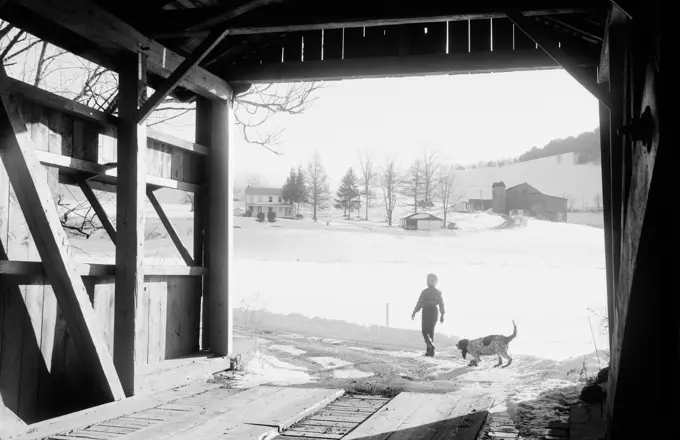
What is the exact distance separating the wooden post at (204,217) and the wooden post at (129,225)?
5.75 ft

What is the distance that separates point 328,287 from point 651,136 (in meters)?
28.6

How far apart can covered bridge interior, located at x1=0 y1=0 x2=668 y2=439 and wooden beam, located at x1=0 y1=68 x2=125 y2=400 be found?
0.01 meters

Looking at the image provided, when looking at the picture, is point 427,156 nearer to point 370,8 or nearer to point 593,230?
point 593,230

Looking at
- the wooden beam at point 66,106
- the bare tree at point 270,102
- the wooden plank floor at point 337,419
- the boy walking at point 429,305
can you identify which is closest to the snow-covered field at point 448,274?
the boy walking at point 429,305

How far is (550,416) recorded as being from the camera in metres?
5.16

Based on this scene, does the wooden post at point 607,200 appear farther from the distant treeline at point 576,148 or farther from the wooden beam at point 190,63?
the distant treeline at point 576,148

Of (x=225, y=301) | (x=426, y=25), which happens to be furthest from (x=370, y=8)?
(x=225, y=301)

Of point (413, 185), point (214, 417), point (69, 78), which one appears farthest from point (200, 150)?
point (413, 185)

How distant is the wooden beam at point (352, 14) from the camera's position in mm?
5785

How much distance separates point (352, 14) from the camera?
6.02 m

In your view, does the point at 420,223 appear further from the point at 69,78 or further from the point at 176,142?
the point at 176,142

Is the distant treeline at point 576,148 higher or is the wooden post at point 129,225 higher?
the distant treeline at point 576,148

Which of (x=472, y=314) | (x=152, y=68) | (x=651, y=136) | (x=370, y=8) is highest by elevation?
(x=370, y=8)

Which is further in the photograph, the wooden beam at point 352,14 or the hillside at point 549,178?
the hillside at point 549,178
